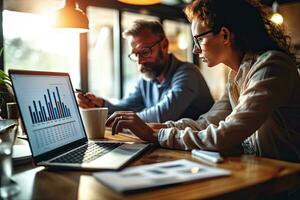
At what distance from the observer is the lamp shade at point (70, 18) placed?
146cm

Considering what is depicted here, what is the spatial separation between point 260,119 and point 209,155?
0.68 ft

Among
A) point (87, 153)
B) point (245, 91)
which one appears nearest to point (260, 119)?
point (245, 91)

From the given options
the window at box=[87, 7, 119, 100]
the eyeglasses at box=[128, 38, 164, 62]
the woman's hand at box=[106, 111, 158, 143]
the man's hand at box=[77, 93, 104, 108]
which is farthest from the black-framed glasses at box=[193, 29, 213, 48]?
the window at box=[87, 7, 119, 100]

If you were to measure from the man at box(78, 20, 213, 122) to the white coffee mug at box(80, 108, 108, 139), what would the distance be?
0.43 metres

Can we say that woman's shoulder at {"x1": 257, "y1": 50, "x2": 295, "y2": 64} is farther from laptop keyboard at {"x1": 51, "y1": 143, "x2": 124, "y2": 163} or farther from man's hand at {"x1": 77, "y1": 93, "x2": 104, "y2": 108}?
→ man's hand at {"x1": 77, "y1": 93, "x2": 104, "y2": 108}

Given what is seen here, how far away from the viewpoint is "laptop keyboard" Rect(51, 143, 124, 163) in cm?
94

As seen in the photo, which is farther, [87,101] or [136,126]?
[87,101]

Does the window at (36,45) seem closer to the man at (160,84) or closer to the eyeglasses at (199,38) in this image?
the man at (160,84)

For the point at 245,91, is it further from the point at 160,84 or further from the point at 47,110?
the point at 160,84

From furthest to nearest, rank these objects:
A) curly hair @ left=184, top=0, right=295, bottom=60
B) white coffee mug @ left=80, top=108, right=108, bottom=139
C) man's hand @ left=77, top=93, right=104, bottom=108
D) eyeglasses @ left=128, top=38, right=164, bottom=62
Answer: eyeglasses @ left=128, top=38, right=164, bottom=62 < man's hand @ left=77, top=93, right=104, bottom=108 < white coffee mug @ left=80, top=108, right=108, bottom=139 < curly hair @ left=184, top=0, right=295, bottom=60

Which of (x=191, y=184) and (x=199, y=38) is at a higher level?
(x=199, y=38)

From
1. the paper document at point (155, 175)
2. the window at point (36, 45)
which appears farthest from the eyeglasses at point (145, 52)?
the paper document at point (155, 175)

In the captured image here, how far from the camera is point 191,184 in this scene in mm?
714

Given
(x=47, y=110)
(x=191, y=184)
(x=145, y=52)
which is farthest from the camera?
(x=145, y=52)
